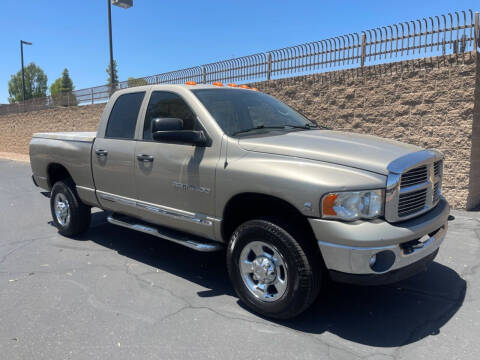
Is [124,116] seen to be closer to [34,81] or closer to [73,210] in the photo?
[73,210]

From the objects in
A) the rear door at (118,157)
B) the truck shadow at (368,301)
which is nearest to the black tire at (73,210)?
the rear door at (118,157)

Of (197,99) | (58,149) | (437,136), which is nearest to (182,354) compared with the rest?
(197,99)

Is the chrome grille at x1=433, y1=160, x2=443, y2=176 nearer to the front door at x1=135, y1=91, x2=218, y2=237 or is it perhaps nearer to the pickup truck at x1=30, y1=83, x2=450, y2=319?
the pickup truck at x1=30, y1=83, x2=450, y2=319

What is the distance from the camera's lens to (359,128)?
861cm

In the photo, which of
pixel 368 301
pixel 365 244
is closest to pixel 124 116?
pixel 365 244

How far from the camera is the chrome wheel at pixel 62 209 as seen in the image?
570cm

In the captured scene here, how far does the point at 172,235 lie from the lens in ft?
13.6

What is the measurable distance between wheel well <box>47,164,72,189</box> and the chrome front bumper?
4.42 m

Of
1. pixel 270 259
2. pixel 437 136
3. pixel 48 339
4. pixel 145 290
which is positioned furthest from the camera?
pixel 437 136

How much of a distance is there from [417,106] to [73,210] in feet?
21.4

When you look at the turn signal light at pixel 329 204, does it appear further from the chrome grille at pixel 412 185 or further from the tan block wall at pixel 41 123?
the tan block wall at pixel 41 123

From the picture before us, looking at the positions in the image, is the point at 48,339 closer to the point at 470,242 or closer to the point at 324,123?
the point at 470,242

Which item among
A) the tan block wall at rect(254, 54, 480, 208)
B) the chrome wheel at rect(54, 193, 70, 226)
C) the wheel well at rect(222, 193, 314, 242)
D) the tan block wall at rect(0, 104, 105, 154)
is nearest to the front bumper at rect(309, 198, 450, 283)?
the wheel well at rect(222, 193, 314, 242)

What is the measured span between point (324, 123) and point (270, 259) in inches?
256
